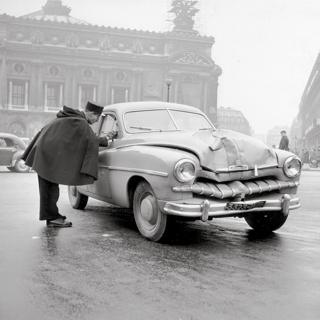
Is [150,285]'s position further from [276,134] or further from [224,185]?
[276,134]

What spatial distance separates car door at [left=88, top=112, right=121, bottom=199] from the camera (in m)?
5.99

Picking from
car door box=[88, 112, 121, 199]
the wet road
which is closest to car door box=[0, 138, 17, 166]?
the wet road

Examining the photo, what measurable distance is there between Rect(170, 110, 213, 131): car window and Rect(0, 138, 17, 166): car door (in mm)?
12119

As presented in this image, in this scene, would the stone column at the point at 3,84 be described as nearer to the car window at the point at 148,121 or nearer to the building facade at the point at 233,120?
the car window at the point at 148,121

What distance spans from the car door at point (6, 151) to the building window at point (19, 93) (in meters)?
41.7

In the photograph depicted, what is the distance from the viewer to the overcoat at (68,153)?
5570mm

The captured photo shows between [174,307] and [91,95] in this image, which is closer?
[174,307]

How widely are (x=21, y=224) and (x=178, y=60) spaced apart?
192 ft

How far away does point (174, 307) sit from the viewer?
3107 millimetres

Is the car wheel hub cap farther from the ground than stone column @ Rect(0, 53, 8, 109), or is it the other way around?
stone column @ Rect(0, 53, 8, 109)

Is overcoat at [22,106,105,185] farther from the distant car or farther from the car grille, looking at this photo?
the distant car

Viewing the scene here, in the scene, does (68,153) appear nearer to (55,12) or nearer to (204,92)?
(204,92)

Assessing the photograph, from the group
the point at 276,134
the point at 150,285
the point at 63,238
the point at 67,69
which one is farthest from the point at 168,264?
the point at 276,134

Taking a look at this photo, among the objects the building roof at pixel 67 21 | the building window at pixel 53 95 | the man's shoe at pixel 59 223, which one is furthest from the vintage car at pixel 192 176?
the building roof at pixel 67 21
